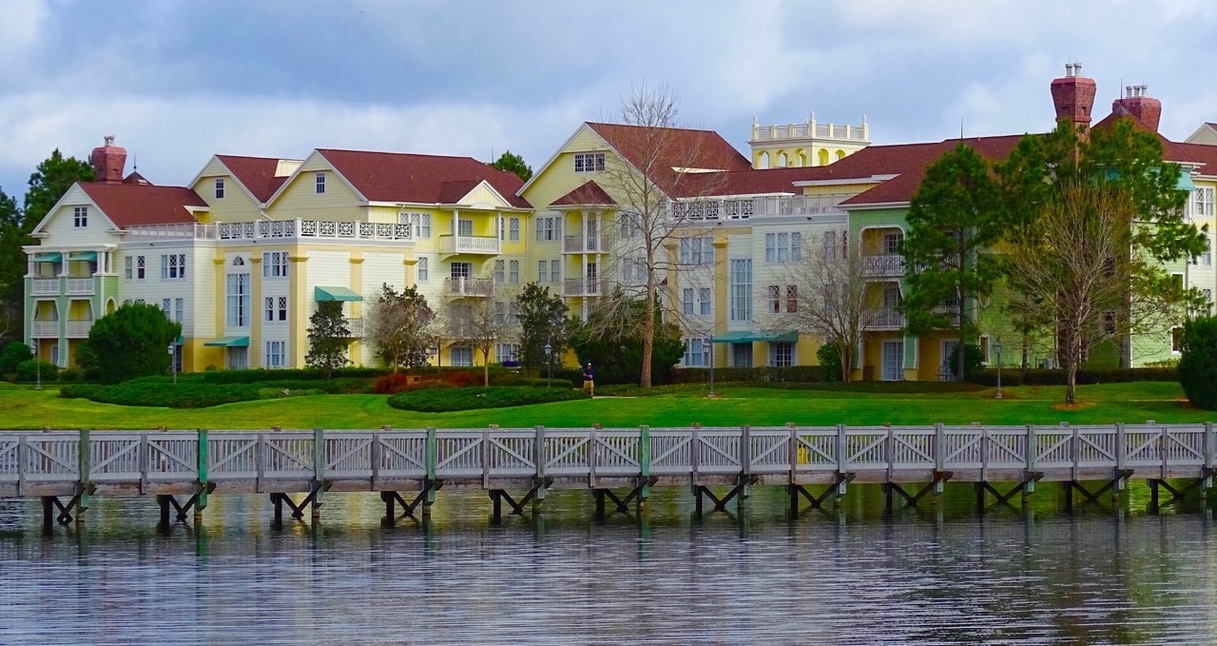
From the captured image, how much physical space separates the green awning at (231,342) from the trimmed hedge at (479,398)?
Answer: 81.7ft

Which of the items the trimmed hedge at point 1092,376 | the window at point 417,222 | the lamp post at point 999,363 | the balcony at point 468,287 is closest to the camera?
the lamp post at point 999,363

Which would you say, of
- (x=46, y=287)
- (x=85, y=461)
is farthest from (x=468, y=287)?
(x=85, y=461)

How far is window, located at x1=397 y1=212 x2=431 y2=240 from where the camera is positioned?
110625 mm

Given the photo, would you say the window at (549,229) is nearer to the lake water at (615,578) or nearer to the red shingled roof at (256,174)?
the red shingled roof at (256,174)

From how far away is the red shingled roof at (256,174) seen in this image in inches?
4582

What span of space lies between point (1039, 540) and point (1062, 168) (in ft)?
126

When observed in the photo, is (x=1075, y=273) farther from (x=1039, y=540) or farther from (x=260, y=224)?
(x=260, y=224)

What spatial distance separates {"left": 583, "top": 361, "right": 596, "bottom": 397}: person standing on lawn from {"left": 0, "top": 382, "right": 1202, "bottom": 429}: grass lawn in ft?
9.50

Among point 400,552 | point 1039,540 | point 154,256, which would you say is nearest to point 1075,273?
point 1039,540

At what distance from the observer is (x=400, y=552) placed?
147ft

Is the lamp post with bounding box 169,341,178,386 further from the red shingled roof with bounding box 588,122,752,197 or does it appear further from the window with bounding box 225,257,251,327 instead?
the red shingled roof with bounding box 588,122,752,197

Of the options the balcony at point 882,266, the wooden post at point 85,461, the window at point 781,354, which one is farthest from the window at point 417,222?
the wooden post at point 85,461

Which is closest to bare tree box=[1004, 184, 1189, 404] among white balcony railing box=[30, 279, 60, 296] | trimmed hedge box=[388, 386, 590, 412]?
trimmed hedge box=[388, 386, 590, 412]

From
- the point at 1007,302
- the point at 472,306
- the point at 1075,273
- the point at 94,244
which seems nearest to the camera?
the point at 1075,273
